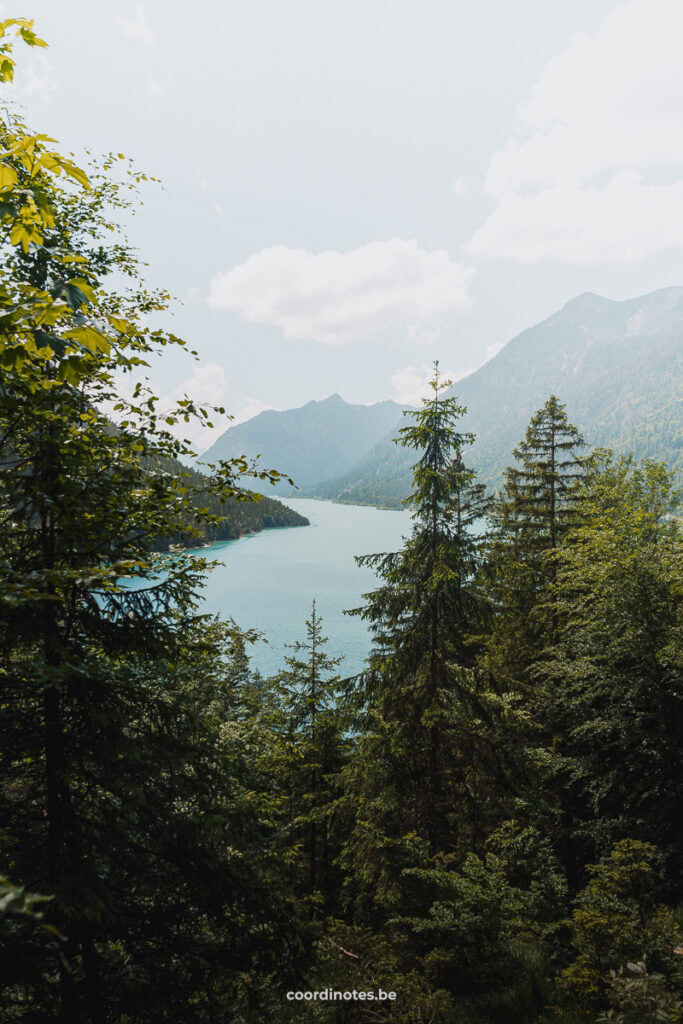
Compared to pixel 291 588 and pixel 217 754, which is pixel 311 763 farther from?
pixel 291 588

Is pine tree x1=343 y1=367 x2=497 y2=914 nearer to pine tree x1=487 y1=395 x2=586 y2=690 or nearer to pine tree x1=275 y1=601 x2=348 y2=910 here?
pine tree x1=275 y1=601 x2=348 y2=910

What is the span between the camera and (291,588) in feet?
239

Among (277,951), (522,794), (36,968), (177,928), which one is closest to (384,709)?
(522,794)

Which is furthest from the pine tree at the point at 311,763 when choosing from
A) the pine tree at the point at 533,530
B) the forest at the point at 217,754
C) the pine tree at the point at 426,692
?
the pine tree at the point at 533,530

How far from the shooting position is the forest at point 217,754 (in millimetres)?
4281

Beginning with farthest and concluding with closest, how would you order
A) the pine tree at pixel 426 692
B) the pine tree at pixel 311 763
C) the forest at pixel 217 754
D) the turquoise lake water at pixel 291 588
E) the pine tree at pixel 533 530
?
the turquoise lake water at pixel 291 588
the pine tree at pixel 533 530
the pine tree at pixel 311 763
the pine tree at pixel 426 692
the forest at pixel 217 754

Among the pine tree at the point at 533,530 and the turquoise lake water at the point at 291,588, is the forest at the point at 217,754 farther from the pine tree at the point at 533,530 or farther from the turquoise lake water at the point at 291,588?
the turquoise lake water at the point at 291,588

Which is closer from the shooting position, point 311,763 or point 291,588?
point 311,763

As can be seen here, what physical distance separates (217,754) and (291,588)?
223ft

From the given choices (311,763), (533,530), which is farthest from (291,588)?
(533,530)

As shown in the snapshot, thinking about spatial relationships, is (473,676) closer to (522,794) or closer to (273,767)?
(522,794)

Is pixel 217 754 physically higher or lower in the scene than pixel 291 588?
higher

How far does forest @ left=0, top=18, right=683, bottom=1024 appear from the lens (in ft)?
14.0

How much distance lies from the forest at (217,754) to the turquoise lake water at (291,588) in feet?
35.6
